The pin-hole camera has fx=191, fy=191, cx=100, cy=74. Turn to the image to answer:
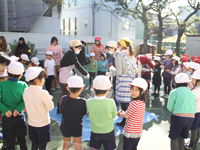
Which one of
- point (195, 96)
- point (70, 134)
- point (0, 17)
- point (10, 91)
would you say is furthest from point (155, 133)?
point (0, 17)

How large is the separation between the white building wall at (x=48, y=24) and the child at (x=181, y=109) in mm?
13752

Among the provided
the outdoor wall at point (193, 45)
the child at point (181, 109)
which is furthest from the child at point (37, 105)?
the outdoor wall at point (193, 45)

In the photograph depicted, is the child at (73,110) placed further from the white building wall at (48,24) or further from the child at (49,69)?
the white building wall at (48,24)

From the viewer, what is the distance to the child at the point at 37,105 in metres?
2.70

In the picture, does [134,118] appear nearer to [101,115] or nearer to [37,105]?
[101,115]

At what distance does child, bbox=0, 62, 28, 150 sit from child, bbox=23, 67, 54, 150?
201 millimetres

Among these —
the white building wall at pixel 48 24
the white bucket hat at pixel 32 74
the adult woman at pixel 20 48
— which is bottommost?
the white bucket hat at pixel 32 74

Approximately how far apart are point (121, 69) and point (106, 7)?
19.9 meters

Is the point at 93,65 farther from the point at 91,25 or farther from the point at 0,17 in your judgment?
the point at 91,25

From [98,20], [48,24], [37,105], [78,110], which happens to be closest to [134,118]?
[78,110]

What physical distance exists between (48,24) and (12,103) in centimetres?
1382

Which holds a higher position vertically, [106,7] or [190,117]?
[106,7]

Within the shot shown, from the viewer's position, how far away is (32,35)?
12195 mm

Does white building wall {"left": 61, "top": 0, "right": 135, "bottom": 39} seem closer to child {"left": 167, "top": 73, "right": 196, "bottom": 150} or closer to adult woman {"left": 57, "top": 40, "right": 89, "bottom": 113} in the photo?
adult woman {"left": 57, "top": 40, "right": 89, "bottom": 113}
